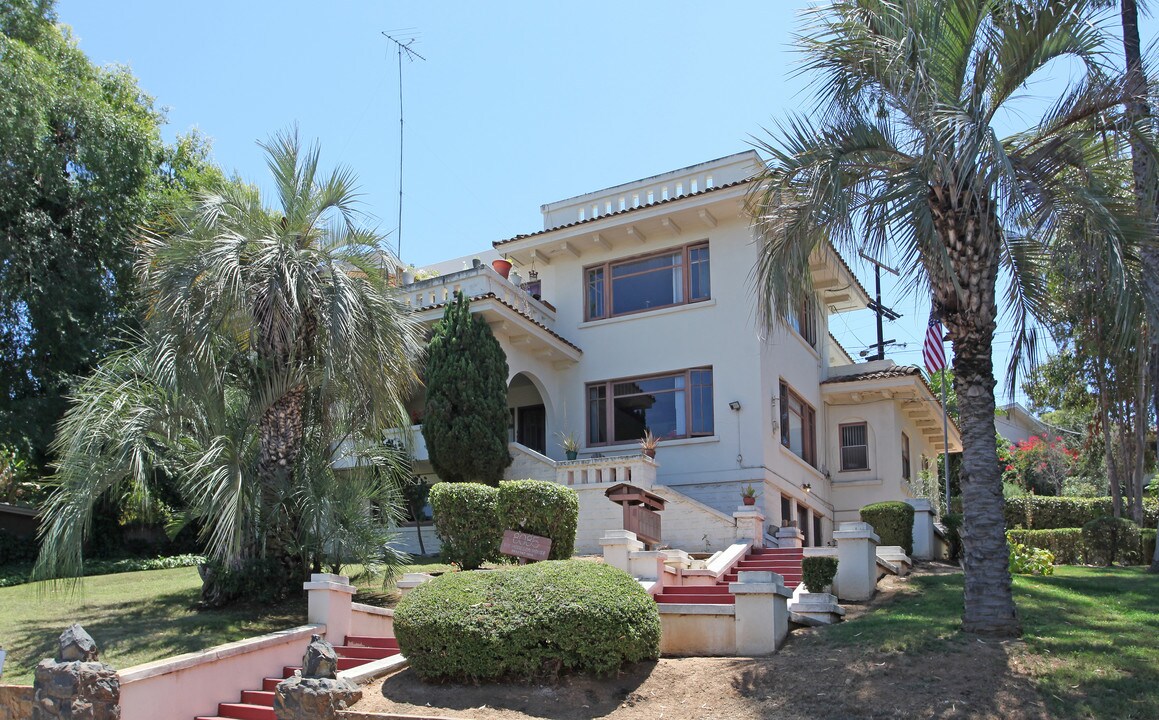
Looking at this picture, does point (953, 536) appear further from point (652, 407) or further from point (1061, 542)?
point (652, 407)

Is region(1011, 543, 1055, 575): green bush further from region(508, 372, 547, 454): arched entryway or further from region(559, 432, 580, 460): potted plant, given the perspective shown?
region(508, 372, 547, 454): arched entryway

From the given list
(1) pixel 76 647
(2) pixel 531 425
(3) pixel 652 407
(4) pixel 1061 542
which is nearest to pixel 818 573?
(1) pixel 76 647

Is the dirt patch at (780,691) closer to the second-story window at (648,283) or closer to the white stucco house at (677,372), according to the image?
the white stucco house at (677,372)

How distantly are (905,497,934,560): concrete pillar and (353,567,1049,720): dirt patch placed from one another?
280 inches

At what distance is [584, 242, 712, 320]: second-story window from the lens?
21906 mm

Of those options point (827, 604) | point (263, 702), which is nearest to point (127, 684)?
point (263, 702)

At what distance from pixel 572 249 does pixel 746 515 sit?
8723mm

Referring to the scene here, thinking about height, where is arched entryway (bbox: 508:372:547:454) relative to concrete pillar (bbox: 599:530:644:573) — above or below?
above

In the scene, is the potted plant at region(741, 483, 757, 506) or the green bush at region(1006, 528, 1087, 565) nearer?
the green bush at region(1006, 528, 1087, 565)

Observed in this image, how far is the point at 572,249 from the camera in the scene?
2325 centimetres

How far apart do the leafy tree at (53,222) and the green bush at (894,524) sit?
15.5 meters

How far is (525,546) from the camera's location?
564 inches

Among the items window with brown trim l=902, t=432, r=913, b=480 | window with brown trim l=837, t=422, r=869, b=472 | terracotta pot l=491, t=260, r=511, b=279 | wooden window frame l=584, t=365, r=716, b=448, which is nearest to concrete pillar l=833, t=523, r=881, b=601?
wooden window frame l=584, t=365, r=716, b=448

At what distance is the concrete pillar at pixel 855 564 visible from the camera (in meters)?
12.8
